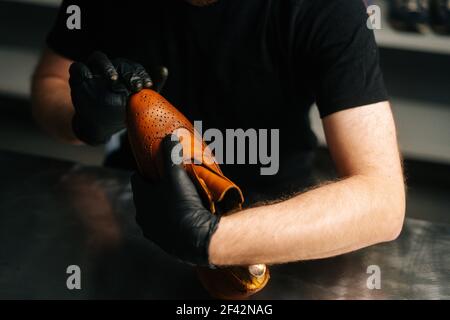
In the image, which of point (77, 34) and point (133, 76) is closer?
point (133, 76)

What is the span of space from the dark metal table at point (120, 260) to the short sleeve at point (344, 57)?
24 centimetres

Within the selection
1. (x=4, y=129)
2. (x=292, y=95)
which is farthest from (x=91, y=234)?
(x=4, y=129)

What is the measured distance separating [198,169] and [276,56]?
363 mm

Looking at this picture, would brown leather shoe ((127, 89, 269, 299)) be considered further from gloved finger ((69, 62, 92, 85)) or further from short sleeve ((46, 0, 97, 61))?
short sleeve ((46, 0, 97, 61))

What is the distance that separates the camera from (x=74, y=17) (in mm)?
1301

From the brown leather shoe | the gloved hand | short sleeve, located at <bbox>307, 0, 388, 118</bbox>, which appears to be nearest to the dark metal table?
the brown leather shoe

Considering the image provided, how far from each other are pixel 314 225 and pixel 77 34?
27.2 inches

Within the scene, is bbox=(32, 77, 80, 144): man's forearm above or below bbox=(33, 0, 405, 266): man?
below

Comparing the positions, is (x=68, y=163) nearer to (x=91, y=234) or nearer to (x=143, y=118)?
(x=91, y=234)

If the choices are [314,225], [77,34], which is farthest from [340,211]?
[77,34]

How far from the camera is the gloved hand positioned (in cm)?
97

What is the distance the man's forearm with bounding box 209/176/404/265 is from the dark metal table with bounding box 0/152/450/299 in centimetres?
5

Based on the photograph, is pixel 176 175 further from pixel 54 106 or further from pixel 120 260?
pixel 54 106

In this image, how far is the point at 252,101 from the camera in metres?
1.19
